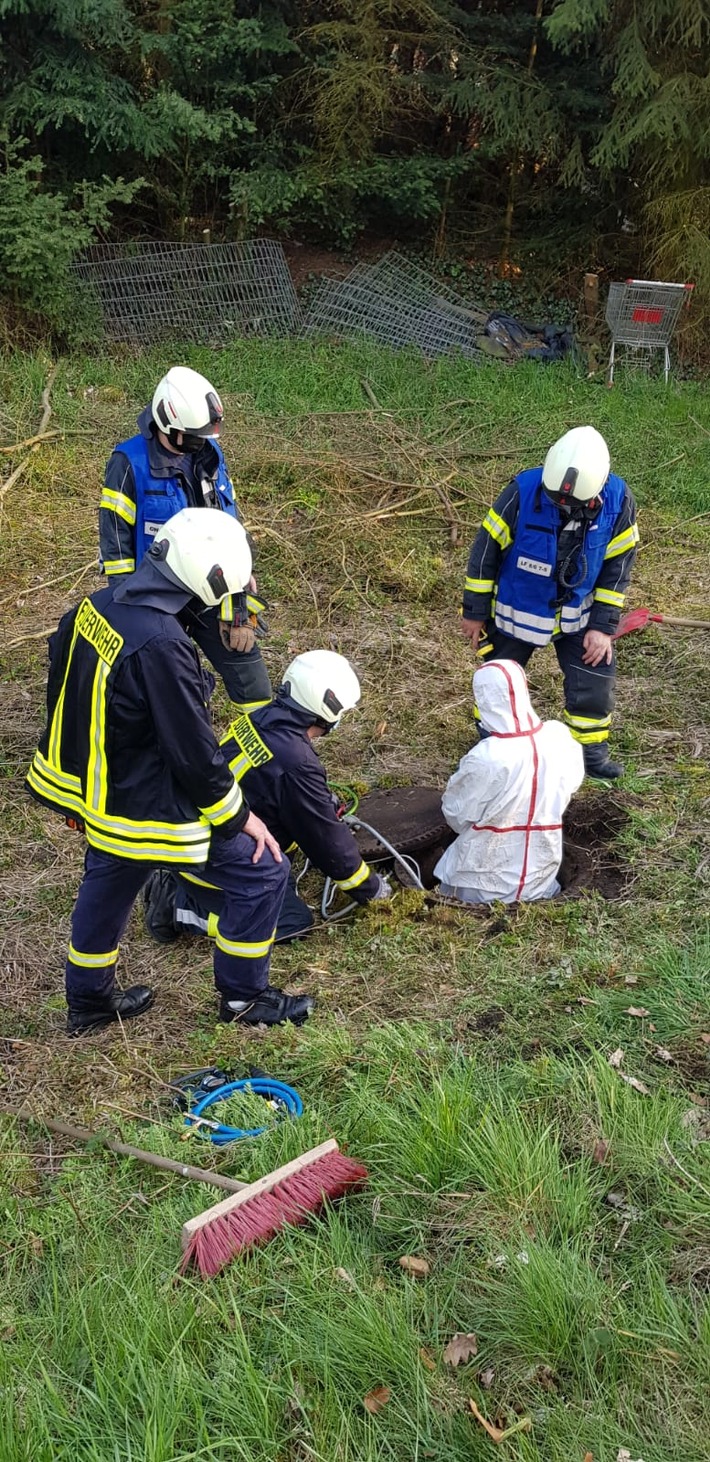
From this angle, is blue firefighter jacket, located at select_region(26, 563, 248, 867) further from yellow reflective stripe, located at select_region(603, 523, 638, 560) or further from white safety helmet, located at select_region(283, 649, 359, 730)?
yellow reflective stripe, located at select_region(603, 523, 638, 560)

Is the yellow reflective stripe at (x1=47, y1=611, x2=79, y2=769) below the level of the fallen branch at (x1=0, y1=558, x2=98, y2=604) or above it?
above

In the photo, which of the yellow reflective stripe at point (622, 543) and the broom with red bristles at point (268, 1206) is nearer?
the broom with red bristles at point (268, 1206)

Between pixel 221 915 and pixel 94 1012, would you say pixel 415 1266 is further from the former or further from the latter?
pixel 94 1012

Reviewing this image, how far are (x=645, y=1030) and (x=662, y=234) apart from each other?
36.1ft

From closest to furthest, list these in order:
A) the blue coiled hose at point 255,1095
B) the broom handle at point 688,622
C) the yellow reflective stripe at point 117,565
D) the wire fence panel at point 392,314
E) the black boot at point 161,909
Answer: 1. the blue coiled hose at point 255,1095
2. the black boot at point 161,909
3. the yellow reflective stripe at point 117,565
4. the broom handle at point 688,622
5. the wire fence panel at point 392,314

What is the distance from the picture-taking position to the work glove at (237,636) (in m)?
4.94

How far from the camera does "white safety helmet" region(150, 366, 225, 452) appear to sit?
179 inches

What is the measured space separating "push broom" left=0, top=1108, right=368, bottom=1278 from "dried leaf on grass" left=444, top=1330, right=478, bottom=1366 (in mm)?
490

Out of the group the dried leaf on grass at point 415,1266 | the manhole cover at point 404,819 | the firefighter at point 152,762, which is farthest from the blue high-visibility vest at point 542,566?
the dried leaf on grass at point 415,1266

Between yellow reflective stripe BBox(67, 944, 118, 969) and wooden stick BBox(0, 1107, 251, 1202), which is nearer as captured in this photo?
wooden stick BBox(0, 1107, 251, 1202)

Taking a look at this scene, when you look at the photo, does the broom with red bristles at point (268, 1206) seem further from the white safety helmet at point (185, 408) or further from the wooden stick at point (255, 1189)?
the white safety helmet at point (185, 408)

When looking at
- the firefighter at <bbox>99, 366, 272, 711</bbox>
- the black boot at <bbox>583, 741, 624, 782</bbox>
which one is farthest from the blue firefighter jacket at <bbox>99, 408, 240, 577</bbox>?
the black boot at <bbox>583, 741, 624, 782</bbox>

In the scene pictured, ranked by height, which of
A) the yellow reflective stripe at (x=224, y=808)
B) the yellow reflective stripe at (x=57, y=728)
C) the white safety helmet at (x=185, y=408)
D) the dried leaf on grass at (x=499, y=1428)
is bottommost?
the dried leaf on grass at (x=499, y=1428)

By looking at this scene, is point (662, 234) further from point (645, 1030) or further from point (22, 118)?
point (645, 1030)
